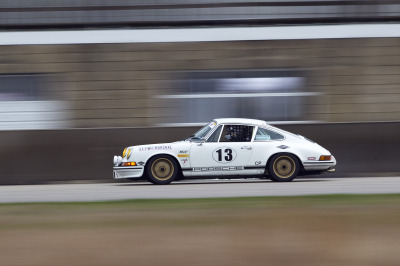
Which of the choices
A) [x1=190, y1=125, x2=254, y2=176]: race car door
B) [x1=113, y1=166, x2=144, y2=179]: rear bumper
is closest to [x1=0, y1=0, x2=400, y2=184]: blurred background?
[x1=113, y1=166, x2=144, y2=179]: rear bumper

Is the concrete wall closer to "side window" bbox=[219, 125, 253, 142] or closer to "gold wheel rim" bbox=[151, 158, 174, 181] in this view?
"side window" bbox=[219, 125, 253, 142]

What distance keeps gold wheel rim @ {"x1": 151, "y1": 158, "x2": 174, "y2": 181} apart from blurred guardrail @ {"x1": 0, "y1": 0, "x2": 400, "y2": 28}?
453cm

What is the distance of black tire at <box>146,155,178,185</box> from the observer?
15773mm

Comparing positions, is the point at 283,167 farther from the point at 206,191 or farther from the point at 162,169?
the point at 206,191

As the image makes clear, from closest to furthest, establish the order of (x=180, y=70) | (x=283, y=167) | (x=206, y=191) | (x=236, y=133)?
(x=206, y=191), (x=283, y=167), (x=236, y=133), (x=180, y=70)

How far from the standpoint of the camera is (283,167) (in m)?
16.0

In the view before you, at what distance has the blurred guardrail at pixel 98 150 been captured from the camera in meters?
18.4

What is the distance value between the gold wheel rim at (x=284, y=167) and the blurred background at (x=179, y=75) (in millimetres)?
2878

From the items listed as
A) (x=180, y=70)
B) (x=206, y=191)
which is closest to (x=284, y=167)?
(x=206, y=191)

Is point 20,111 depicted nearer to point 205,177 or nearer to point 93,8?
point 93,8

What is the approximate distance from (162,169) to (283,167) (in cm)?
255

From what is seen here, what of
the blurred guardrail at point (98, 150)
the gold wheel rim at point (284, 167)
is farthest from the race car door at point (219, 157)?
the blurred guardrail at point (98, 150)

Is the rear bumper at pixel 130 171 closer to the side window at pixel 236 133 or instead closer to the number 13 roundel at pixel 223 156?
the number 13 roundel at pixel 223 156

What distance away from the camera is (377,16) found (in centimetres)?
1895
